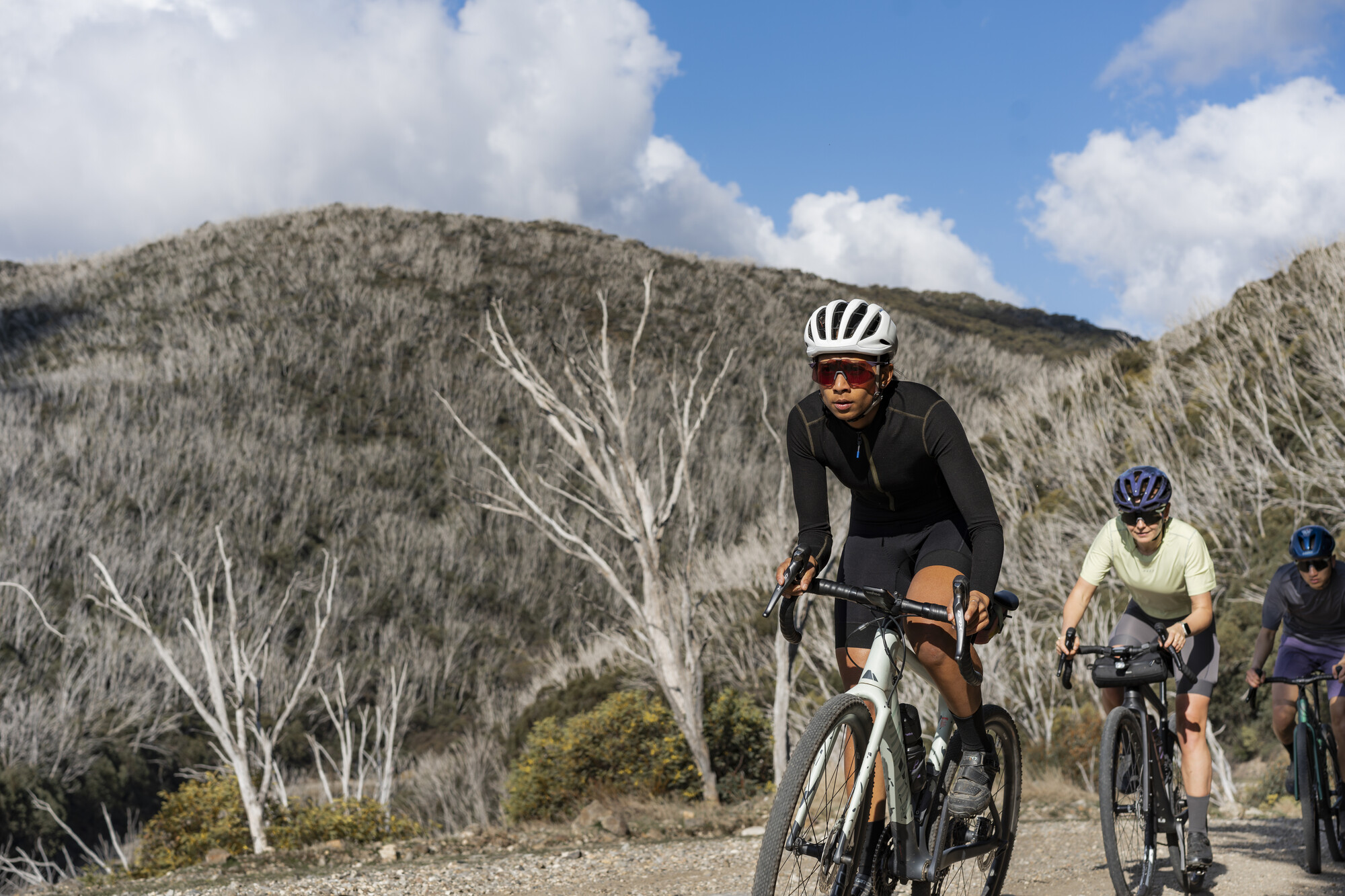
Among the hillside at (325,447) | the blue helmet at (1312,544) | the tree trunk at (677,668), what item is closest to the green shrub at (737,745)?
the tree trunk at (677,668)

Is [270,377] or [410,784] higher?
[270,377]

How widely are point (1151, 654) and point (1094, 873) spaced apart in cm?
160

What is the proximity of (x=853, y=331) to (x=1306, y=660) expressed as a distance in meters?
3.88

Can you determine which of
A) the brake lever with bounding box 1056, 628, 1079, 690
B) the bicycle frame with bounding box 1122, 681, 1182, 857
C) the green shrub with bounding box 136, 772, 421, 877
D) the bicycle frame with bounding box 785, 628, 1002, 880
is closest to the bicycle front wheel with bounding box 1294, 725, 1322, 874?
the bicycle frame with bounding box 1122, 681, 1182, 857

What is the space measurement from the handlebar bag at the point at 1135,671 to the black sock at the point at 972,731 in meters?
1.08

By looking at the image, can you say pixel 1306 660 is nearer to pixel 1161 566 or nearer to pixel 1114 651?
pixel 1161 566

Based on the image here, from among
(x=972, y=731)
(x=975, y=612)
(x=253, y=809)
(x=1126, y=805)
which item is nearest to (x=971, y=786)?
(x=972, y=731)

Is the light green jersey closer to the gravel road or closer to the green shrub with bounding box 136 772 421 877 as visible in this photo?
the gravel road

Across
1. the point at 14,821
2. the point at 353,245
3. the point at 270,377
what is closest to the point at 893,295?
the point at 353,245

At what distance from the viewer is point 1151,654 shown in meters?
4.07

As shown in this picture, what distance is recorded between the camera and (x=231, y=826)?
10688 mm

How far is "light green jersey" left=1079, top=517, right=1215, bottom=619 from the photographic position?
13.4ft

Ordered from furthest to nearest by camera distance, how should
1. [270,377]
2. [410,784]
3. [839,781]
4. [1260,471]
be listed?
1. [270,377]
2. [410,784]
3. [1260,471]
4. [839,781]

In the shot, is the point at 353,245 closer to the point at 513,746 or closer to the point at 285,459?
the point at 285,459
